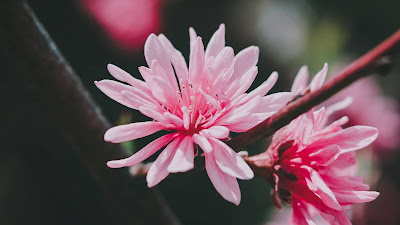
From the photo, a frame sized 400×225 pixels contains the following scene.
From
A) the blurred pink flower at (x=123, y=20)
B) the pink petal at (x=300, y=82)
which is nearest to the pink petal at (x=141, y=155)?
the pink petal at (x=300, y=82)

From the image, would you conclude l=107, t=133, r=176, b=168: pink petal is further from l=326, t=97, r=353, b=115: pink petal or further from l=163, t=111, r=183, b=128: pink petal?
l=326, t=97, r=353, b=115: pink petal

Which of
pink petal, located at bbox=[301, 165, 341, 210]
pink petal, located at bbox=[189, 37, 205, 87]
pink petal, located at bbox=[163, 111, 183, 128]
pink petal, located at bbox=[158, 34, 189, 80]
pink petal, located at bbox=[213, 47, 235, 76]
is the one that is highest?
pink petal, located at bbox=[158, 34, 189, 80]

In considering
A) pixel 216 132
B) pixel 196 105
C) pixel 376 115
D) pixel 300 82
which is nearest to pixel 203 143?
pixel 216 132

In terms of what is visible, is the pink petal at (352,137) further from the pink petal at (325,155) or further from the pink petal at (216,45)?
the pink petal at (216,45)

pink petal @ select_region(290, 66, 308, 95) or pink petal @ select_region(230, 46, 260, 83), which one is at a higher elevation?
pink petal @ select_region(230, 46, 260, 83)

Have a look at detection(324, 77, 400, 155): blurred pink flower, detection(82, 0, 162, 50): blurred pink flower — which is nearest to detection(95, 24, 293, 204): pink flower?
detection(324, 77, 400, 155): blurred pink flower
